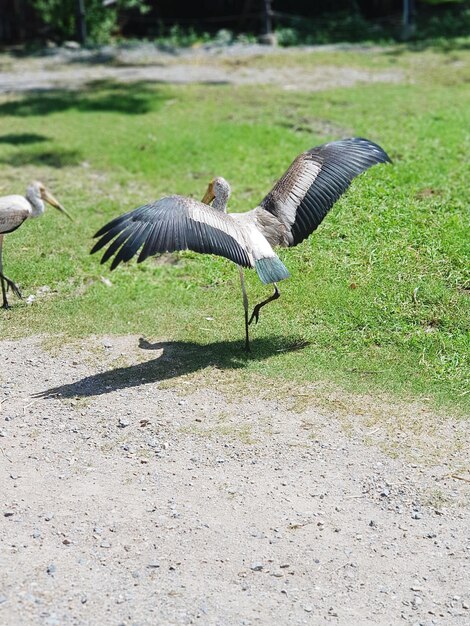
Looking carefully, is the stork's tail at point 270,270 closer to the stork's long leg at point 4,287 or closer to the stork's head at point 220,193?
the stork's head at point 220,193

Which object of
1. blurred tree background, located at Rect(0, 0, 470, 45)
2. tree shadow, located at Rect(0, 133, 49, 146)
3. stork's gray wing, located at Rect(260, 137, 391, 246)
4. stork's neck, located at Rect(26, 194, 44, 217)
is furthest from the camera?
blurred tree background, located at Rect(0, 0, 470, 45)

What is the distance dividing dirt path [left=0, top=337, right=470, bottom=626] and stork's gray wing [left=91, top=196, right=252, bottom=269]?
3.22ft

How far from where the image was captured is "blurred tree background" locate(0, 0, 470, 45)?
17000mm

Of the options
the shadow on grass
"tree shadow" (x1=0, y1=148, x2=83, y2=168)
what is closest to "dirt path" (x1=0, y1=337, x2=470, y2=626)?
"tree shadow" (x1=0, y1=148, x2=83, y2=168)

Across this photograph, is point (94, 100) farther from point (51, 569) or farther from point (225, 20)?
point (51, 569)

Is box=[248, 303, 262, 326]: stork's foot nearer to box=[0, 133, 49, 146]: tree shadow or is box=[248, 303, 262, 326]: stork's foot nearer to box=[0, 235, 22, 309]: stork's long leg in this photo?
box=[0, 235, 22, 309]: stork's long leg

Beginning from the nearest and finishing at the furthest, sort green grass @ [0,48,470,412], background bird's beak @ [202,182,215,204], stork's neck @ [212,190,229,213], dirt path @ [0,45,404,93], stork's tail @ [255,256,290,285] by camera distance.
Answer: stork's tail @ [255,256,290,285] → green grass @ [0,48,470,412] → stork's neck @ [212,190,229,213] → background bird's beak @ [202,182,215,204] → dirt path @ [0,45,404,93]

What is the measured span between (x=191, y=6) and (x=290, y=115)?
681 centimetres

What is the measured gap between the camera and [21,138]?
40.2ft

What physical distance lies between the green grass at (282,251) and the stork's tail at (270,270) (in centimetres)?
66

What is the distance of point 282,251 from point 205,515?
12.5 feet

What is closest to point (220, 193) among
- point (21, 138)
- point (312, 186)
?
point (312, 186)

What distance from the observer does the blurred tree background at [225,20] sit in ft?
55.8

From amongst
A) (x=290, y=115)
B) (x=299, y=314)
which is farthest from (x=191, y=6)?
(x=299, y=314)
